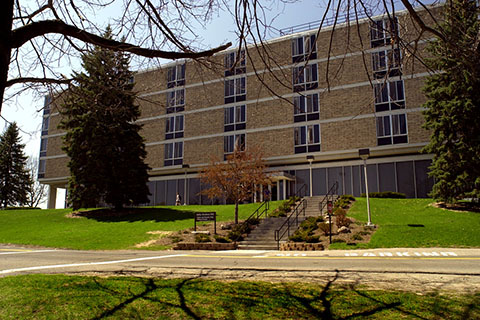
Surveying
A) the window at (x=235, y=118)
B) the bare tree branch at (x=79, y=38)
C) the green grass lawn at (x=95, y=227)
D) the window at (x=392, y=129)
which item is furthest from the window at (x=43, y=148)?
the bare tree branch at (x=79, y=38)

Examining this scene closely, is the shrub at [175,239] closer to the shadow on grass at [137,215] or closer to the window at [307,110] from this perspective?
the shadow on grass at [137,215]

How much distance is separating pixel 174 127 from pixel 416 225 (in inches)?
1164

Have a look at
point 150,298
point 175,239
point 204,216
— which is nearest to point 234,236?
point 204,216

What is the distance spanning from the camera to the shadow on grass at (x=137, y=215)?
29100 millimetres

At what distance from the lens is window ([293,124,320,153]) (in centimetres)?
3603

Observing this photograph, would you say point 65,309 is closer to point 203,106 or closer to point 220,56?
point 220,56

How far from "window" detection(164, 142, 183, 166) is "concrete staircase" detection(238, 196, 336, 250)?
62.9 ft

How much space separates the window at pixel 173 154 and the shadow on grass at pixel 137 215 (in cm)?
899

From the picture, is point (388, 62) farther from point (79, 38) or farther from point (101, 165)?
point (101, 165)

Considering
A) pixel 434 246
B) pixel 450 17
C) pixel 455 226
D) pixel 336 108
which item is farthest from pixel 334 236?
pixel 336 108

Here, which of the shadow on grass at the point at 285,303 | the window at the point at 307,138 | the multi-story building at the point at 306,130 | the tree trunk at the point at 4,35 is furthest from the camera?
the window at the point at 307,138

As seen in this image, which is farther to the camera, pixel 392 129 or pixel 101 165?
pixel 392 129

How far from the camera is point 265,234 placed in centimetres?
2158

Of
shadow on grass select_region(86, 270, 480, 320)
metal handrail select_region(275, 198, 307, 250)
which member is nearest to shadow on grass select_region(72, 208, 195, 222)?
metal handrail select_region(275, 198, 307, 250)
